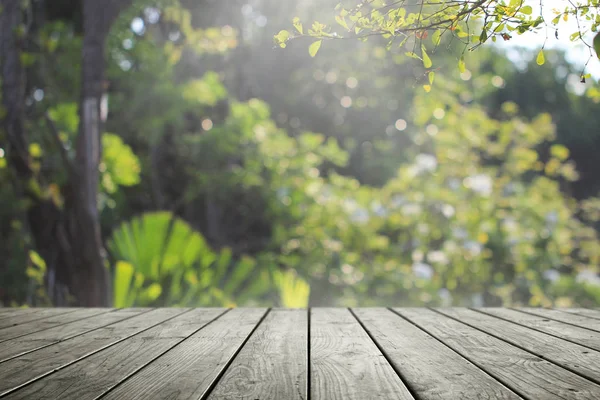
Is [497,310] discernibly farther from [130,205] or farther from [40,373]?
[130,205]

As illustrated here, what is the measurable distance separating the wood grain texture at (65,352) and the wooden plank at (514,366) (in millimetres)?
1061

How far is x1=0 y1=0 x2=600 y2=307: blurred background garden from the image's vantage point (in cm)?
501

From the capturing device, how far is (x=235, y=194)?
27.5ft

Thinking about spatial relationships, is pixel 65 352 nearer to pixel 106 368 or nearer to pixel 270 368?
pixel 106 368

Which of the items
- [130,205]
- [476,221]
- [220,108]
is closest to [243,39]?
[220,108]

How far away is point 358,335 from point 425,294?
5685mm

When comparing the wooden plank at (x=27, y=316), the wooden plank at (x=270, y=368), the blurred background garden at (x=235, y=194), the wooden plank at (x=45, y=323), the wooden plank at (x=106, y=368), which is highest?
the blurred background garden at (x=235, y=194)

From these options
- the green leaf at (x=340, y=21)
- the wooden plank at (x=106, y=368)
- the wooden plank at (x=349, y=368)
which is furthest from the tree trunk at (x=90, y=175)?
the green leaf at (x=340, y=21)

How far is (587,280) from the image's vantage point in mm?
9289

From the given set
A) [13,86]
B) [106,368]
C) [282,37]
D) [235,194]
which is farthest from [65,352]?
[235,194]

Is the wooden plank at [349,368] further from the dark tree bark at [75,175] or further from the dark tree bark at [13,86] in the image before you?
the dark tree bark at [13,86]

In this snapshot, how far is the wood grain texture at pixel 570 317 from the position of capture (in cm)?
229

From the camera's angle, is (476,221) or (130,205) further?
(130,205)

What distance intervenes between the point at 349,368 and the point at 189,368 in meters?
0.40
